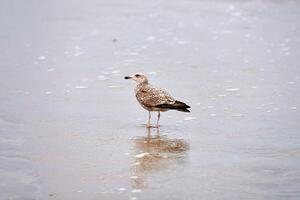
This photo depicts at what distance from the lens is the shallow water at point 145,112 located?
6902mm

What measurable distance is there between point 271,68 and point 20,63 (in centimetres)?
394

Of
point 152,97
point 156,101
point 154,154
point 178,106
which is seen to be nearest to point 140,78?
point 152,97

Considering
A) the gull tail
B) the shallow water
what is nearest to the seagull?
the gull tail

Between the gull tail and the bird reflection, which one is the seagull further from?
the bird reflection

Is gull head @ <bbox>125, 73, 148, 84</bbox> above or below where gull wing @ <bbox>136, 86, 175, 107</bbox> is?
above

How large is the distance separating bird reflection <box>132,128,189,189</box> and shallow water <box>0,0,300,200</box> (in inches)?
0.4

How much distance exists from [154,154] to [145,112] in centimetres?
193

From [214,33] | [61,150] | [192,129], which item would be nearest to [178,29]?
[214,33]

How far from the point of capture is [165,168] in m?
7.22

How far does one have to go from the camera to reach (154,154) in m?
7.71

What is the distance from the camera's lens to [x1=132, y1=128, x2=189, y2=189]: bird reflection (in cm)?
708

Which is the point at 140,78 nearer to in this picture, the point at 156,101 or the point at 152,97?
the point at 152,97

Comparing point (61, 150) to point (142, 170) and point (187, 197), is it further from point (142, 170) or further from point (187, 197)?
point (187, 197)

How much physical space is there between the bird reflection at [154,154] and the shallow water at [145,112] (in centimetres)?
1
